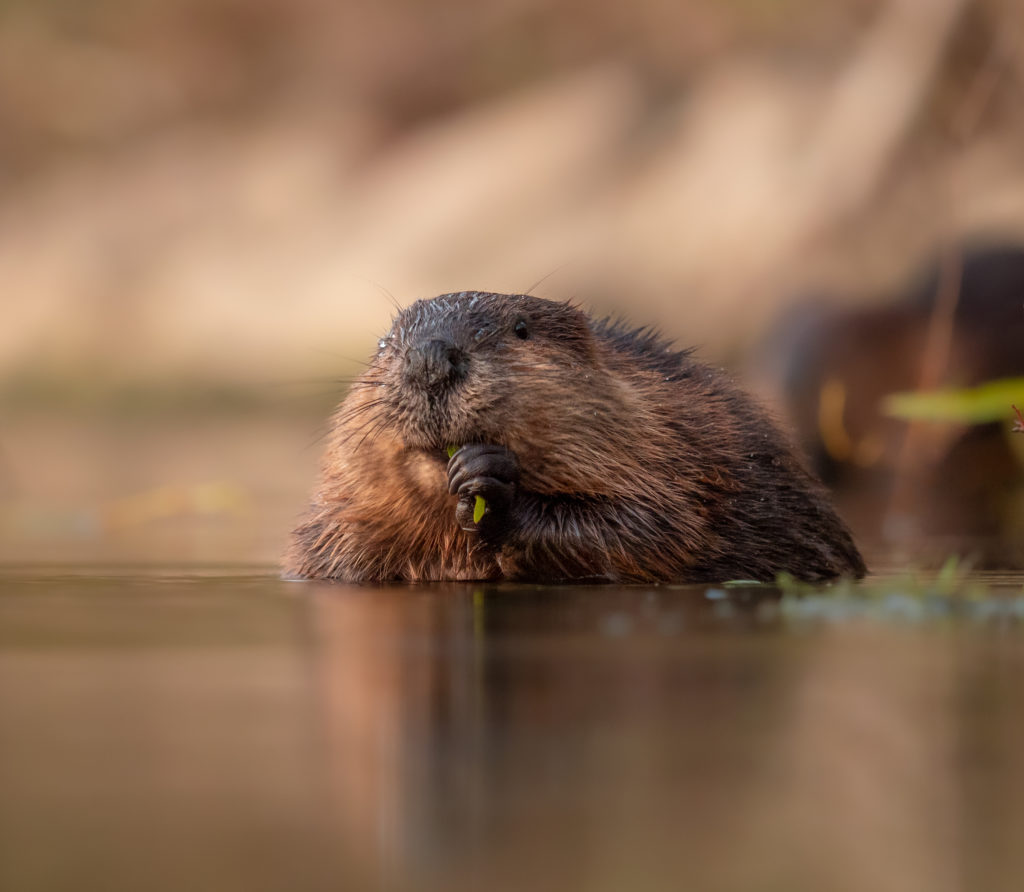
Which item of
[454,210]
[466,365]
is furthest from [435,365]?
[454,210]

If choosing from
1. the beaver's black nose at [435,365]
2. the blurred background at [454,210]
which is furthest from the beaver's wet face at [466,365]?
the blurred background at [454,210]

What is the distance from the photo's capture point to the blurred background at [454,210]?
9.49 meters

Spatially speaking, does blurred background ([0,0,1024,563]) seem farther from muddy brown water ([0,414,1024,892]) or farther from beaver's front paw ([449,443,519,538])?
muddy brown water ([0,414,1024,892])

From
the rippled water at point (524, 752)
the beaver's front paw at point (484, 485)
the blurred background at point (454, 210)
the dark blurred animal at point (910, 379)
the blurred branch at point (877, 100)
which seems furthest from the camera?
the blurred branch at point (877, 100)

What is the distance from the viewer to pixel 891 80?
11531mm

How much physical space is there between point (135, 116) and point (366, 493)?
12659mm

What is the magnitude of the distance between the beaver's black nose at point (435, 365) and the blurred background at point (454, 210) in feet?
10.4

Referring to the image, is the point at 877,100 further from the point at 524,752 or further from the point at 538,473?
the point at 524,752

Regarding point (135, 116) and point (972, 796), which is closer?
point (972, 796)

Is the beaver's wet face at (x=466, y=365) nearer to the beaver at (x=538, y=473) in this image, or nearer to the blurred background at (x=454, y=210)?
the beaver at (x=538, y=473)

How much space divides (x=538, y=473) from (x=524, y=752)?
2.38 metres

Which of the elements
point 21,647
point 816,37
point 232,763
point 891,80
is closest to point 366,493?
point 21,647

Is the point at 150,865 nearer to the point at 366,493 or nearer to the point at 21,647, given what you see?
the point at 21,647

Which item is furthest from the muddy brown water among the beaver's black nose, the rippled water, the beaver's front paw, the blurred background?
the blurred background
